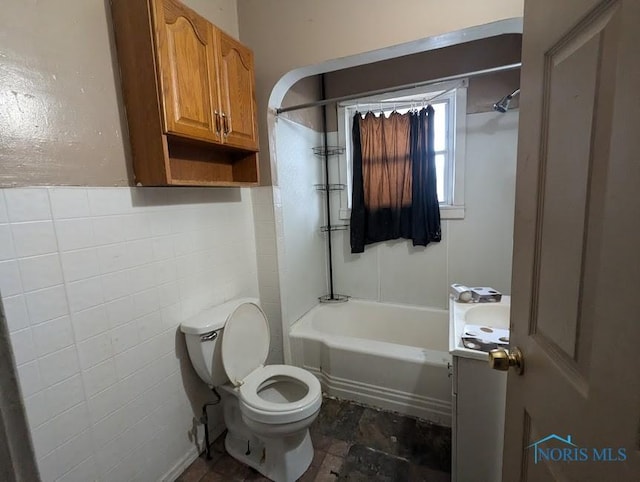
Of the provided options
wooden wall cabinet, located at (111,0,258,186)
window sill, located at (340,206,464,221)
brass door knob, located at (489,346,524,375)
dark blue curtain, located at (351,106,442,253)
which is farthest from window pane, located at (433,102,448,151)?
brass door knob, located at (489,346,524,375)

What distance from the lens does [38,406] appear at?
1002 millimetres

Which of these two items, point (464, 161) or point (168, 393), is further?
point (464, 161)

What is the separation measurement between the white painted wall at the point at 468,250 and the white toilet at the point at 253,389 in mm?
1238

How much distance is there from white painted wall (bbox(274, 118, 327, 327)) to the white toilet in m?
0.46

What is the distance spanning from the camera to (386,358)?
76.0 inches

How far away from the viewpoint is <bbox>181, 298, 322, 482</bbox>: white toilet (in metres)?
1.39

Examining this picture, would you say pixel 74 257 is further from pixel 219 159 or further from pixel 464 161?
pixel 464 161

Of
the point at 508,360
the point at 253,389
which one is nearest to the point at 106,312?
the point at 253,389

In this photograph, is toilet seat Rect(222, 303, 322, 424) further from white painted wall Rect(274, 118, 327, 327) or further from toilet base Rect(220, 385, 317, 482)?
white painted wall Rect(274, 118, 327, 327)

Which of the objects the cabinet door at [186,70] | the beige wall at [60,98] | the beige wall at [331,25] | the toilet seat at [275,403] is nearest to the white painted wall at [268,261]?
the beige wall at [331,25]

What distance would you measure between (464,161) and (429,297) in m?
1.13

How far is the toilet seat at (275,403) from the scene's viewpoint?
1361 mm

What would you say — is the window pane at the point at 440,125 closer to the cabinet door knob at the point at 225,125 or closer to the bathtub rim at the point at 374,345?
the bathtub rim at the point at 374,345

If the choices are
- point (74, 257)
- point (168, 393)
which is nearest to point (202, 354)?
point (168, 393)
